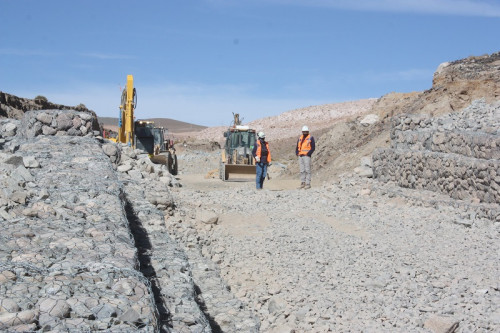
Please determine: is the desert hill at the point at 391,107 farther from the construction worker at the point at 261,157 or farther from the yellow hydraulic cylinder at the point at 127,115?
the yellow hydraulic cylinder at the point at 127,115

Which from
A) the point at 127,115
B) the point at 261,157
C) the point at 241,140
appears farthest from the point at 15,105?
the point at 261,157

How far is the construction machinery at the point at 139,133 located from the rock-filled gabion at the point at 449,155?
817cm

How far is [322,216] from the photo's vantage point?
1037 cm

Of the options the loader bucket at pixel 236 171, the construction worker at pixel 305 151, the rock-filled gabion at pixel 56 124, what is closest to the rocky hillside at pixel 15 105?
the loader bucket at pixel 236 171

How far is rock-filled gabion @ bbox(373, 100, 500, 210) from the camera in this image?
10320 mm

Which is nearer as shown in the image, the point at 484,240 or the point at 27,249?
the point at 27,249

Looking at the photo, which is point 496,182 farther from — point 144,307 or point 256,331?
point 144,307

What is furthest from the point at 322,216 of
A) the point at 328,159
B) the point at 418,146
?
the point at 328,159

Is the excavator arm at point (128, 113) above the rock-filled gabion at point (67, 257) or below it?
above

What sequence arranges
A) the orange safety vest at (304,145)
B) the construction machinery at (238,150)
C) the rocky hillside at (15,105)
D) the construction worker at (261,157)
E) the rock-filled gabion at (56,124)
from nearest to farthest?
1. the rock-filled gabion at (56,124)
2. the orange safety vest at (304,145)
3. the construction worker at (261,157)
4. the construction machinery at (238,150)
5. the rocky hillside at (15,105)

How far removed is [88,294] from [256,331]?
2443mm

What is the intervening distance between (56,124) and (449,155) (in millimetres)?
7535

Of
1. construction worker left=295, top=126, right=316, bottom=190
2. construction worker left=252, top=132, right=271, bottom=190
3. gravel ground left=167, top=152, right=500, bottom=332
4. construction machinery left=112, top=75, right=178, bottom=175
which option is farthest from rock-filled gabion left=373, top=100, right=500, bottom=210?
construction machinery left=112, top=75, right=178, bottom=175

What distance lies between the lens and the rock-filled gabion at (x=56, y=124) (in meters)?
11.7
